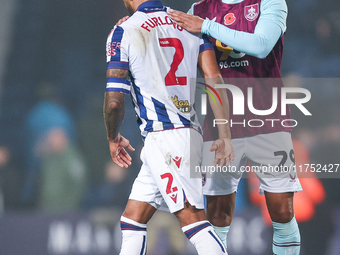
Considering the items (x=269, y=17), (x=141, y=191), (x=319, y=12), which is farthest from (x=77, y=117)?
(x=319, y=12)

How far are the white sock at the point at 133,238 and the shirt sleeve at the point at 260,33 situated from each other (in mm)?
1109

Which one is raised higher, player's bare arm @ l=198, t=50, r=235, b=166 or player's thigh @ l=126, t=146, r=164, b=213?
player's bare arm @ l=198, t=50, r=235, b=166

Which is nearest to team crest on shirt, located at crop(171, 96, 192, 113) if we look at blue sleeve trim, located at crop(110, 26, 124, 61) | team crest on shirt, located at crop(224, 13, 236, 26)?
blue sleeve trim, located at crop(110, 26, 124, 61)

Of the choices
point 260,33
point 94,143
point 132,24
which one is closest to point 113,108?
point 132,24

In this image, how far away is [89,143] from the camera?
374cm

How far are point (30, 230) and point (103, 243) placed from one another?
65cm

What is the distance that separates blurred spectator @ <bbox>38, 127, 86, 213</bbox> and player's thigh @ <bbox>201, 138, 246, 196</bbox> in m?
1.56

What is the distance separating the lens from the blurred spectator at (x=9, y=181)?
359 cm

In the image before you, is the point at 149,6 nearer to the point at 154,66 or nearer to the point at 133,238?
the point at 154,66

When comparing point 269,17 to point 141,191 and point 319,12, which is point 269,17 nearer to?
point 141,191

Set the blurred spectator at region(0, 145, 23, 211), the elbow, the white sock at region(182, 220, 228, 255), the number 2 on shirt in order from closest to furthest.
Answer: the white sock at region(182, 220, 228, 255)
the number 2 on shirt
the elbow
the blurred spectator at region(0, 145, 23, 211)

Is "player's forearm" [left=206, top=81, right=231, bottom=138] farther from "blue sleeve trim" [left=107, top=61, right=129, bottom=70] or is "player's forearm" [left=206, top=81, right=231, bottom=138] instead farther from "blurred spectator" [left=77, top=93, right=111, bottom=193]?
"blurred spectator" [left=77, top=93, right=111, bottom=193]

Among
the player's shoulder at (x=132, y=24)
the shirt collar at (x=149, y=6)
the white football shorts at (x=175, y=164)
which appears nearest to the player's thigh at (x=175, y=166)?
the white football shorts at (x=175, y=164)

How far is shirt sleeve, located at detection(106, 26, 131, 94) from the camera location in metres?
1.89
